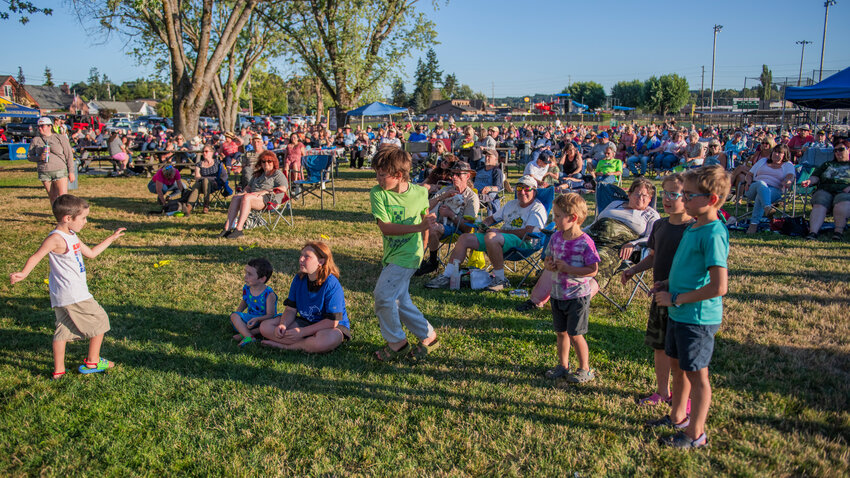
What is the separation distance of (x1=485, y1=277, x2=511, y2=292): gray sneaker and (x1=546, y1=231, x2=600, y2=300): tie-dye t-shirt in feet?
6.93

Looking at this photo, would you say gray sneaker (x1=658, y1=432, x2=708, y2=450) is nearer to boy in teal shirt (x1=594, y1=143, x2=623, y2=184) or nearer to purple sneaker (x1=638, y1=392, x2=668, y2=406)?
purple sneaker (x1=638, y1=392, x2=668, y2=406)

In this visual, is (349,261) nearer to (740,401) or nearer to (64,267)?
(64,267)

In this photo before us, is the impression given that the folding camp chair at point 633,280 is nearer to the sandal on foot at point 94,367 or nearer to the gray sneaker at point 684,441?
the gray sneaker at point 684,441

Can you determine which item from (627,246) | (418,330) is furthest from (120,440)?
(627,246)

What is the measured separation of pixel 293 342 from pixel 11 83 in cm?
9571

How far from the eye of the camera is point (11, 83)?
75.5 m

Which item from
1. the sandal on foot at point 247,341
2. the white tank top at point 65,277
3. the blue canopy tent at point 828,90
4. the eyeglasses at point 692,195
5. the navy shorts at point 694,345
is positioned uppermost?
the blue canopy tent at point 828,90

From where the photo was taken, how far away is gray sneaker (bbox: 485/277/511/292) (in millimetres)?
5677

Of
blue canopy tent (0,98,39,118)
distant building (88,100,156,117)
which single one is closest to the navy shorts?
blue canopy tent (0,98,39,118)

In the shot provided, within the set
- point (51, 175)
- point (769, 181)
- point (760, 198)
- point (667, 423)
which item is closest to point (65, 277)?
point (667, 423)

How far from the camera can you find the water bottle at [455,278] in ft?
A: 18.9

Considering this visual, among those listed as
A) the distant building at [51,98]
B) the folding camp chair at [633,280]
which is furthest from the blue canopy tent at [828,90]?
the distant building at [51,98]

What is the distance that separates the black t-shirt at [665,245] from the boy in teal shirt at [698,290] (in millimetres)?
363

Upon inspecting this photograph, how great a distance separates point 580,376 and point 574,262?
2.75 ft
